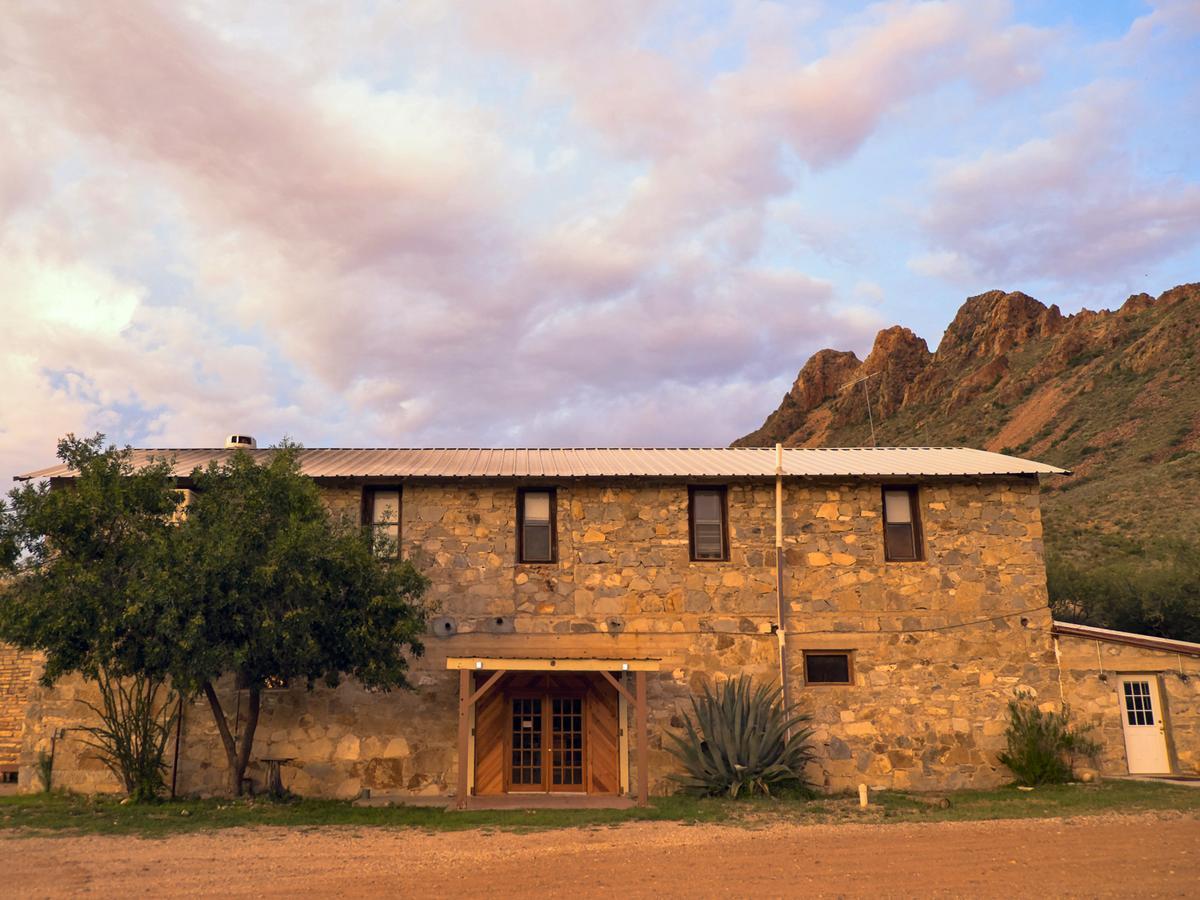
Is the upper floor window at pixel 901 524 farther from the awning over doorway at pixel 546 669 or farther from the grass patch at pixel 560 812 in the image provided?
the awning over doorway at pixel 546 669

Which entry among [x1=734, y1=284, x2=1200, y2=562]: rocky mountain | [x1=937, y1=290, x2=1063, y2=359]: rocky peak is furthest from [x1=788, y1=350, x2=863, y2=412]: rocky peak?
[x1=937, y1=290, x2=1063, y2=359]: rocky peak

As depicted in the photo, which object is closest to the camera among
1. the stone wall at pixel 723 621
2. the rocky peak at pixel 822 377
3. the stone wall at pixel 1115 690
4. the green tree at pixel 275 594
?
the green tree at pixel 275 594

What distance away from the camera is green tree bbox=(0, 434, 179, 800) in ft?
40.5

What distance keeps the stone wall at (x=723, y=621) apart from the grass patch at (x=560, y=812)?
1060mm

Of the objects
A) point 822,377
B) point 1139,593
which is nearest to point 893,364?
point 822,377

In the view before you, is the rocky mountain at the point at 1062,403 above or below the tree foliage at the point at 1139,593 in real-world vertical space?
above

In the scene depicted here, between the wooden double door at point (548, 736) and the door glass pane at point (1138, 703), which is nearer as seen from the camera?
the wooden double door at point (548, 736)

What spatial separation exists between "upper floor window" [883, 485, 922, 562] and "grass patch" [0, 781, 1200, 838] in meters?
3.99

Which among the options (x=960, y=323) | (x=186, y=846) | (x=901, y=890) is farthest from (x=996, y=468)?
(x=960, y=323)

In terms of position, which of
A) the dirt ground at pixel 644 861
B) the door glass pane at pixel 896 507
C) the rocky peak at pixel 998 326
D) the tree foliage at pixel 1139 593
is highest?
the rocky peak at pixel 998 326

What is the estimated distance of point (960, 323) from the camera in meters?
68.1

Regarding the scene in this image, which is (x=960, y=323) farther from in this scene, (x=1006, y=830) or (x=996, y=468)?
(x=1006, y=830)

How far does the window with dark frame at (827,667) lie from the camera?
1566cm

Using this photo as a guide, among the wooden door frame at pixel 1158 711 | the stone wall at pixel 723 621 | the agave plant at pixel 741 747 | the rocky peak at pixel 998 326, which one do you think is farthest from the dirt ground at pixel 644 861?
the rocky peak at pixel 998 326
